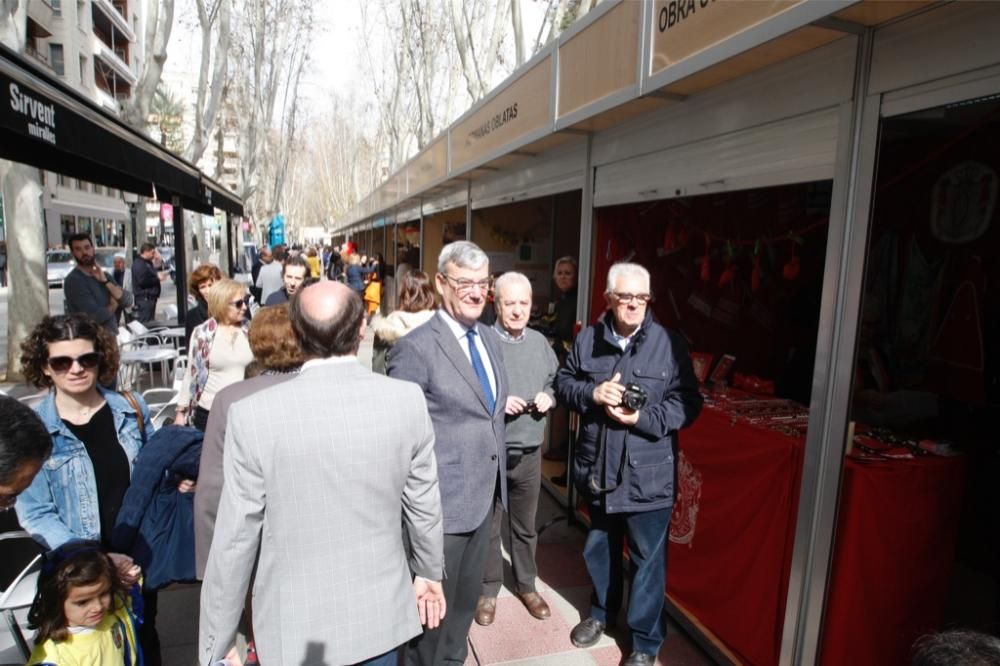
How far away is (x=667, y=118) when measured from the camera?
3.08 metres

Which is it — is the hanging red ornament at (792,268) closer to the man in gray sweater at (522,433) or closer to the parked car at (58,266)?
the man in gray sweater at (522,433)

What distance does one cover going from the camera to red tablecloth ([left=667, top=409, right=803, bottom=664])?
2.51 m

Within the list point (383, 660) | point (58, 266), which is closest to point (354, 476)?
point (383, 660)

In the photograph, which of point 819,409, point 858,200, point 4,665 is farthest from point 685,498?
point 4,665

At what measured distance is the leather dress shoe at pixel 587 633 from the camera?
2.90 m

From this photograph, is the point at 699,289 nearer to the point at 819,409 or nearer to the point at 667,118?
the point at 667,118

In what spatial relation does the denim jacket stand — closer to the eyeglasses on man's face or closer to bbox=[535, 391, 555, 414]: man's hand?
the eyeglasses on man's face

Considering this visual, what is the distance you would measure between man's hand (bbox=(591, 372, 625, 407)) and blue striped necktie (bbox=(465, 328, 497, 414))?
0.45 meters

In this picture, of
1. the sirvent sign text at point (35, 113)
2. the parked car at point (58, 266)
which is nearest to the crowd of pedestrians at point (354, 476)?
the sirvent sign text at point (35, 113)

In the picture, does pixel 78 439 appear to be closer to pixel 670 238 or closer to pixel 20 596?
pixel 20 596

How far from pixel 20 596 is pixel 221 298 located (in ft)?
6.60

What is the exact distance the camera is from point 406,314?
4.05m

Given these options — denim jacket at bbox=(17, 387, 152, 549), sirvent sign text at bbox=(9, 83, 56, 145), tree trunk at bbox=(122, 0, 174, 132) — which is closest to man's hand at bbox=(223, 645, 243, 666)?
denim jacket at bbox=(17, 387, 152, 549)

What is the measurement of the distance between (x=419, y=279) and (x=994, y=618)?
12.3 ft
